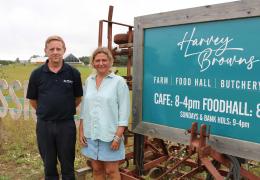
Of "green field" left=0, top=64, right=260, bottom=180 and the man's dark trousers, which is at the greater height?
the man's dark trousers

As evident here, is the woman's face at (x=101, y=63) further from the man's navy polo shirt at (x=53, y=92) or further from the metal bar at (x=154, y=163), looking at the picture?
the metal bar at (x=154, y=163)

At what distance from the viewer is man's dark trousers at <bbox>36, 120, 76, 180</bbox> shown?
152 inches

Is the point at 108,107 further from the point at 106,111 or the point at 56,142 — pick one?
the point at 56,142

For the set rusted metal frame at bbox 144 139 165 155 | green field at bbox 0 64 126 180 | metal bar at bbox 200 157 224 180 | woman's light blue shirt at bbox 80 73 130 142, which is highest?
woman's light blue shirt at bbox 80 73 130 142

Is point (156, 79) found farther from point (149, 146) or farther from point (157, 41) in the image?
point (149, 146)

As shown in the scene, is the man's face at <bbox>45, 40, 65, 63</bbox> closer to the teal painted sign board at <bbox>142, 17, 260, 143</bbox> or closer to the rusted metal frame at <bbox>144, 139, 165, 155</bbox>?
the teal painted sign board at <bbox>142, 17, 260, 143</bbox>

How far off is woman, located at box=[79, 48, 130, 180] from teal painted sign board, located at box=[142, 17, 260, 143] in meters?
0.43

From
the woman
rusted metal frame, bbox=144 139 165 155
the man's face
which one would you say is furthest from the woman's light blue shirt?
rusted metal frame, bbox=144 139 165 155

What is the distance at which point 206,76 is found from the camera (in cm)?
329

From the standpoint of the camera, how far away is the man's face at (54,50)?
148 inches

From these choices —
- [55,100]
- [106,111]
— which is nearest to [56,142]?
[55,100]

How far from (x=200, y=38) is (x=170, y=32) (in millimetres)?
386

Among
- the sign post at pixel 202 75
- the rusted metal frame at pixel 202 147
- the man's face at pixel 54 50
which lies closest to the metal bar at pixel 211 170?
the rusted metal frame at pixel 202 147

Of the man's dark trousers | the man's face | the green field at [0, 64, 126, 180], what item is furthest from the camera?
the green field at [0, 64, 126, 180]
